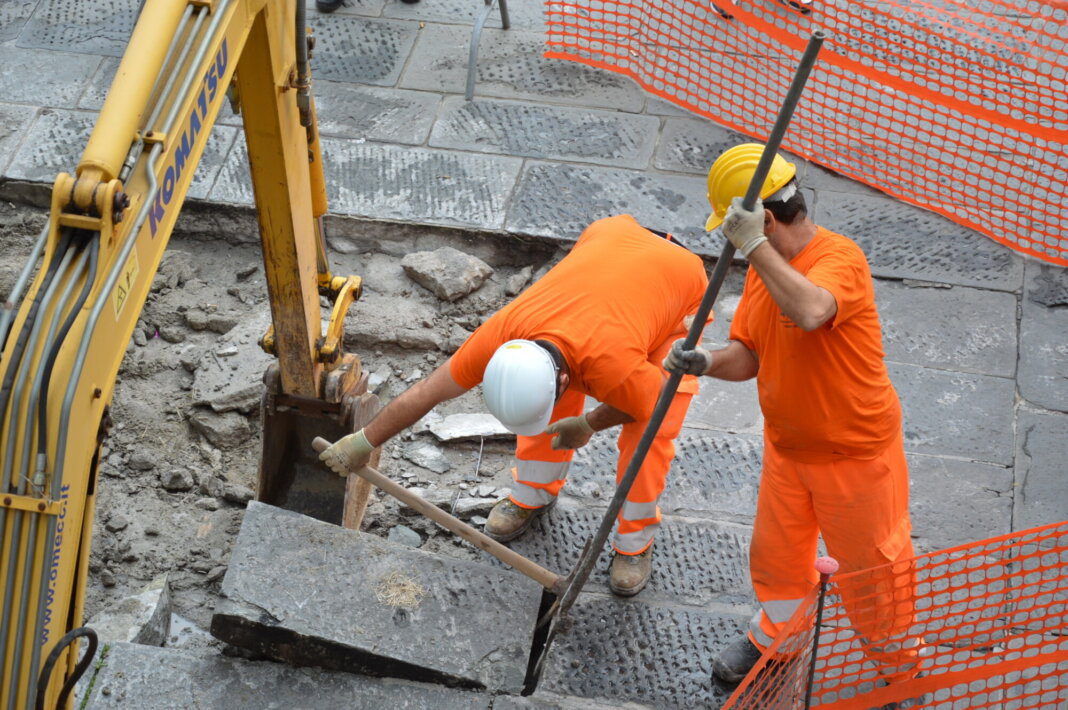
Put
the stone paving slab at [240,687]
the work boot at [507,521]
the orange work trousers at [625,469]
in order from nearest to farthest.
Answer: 1. the stone paving slab at [240,687]
2. the orange work trousers at [625,469]
3. the work boot at [507,521]

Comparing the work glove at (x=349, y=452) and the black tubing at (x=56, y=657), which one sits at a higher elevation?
the black tubing at (x=56, y=657)

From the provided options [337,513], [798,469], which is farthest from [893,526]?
[337,513]

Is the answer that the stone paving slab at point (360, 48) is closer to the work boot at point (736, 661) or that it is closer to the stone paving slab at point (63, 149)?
the stone paving slab at point (63, 149)

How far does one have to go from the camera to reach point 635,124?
23.2ft

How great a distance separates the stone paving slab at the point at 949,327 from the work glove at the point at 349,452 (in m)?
2.89

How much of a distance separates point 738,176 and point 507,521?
75.4 inches

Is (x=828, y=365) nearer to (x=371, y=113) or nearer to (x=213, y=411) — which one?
(x=213, y=411)

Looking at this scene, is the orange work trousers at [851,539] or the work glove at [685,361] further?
the orange work trousers at [851,539]

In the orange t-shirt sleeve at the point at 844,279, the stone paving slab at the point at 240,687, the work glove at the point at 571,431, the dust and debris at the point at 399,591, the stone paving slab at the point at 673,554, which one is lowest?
the stone paving slab at the point at 673,554

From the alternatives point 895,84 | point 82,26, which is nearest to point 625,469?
point 895,84

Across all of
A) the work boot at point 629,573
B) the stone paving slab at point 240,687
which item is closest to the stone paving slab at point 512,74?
the work boot at point 629,573

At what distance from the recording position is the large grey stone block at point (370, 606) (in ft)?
12.7

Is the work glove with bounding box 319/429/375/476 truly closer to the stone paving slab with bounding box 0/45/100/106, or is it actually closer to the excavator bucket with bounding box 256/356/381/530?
the excavator bucket with bounding box 256/356/381/530

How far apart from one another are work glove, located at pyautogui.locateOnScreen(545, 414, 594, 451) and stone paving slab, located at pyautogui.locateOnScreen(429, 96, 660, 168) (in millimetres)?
2745
